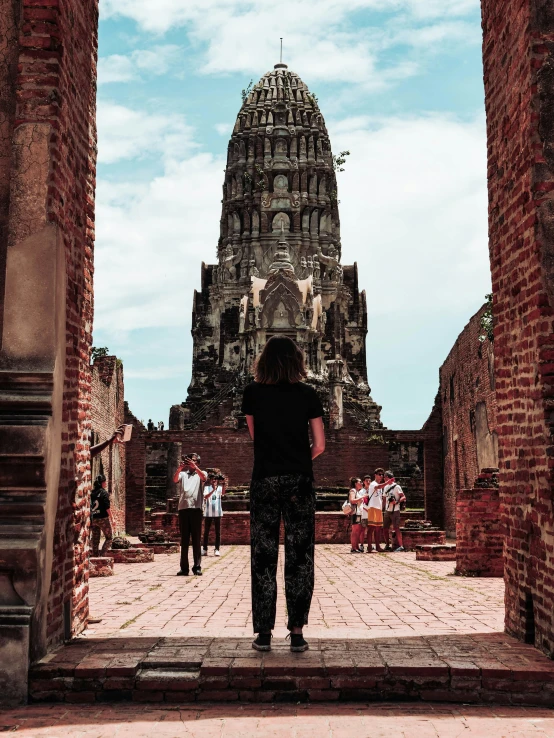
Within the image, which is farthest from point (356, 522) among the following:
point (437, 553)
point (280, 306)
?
point (280, 306)

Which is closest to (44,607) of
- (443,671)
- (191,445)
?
(443,671)

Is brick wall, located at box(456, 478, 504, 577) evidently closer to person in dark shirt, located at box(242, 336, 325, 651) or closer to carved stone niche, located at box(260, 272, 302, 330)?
person in dark shirt, located at box(242, 336, 325, 651)

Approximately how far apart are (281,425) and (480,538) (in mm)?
6796

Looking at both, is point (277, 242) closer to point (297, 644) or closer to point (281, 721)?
point (297, 644)

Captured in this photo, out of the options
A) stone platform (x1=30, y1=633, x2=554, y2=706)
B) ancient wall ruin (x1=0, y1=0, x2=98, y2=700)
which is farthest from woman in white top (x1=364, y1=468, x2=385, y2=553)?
stone platform (x1=30, y1=633, x2=554, y2=706)

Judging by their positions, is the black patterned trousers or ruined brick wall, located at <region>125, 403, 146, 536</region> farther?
Answer: ruined brick wall, located at <region>125, 403, 146, 536</region>

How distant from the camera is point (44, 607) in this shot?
530 cm

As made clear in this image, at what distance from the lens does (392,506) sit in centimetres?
1712

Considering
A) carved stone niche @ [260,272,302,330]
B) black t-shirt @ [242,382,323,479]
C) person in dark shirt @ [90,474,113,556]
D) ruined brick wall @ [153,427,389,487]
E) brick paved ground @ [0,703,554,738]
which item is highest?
carved stone niche @ [260,272,302,330]

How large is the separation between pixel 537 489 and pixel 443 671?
1.34 meters

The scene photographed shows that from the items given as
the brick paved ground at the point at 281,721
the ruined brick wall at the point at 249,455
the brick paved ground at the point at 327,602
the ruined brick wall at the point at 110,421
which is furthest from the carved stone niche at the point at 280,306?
the brick paved ground at the point at 281,721

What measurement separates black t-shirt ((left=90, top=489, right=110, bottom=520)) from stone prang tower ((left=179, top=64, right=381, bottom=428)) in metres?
38.2

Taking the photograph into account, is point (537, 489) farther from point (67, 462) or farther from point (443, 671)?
point (67, 462)

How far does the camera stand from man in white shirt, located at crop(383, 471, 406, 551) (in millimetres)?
16938
